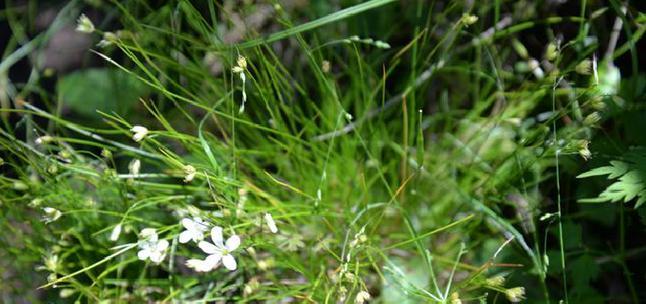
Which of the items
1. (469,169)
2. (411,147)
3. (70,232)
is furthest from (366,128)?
(70,232)

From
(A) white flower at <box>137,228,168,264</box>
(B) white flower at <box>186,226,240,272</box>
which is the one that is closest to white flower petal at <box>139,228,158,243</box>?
(A) white flower at <box>137,228,168,264</box>

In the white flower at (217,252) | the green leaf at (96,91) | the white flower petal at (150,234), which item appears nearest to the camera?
the white flower at (217,252)

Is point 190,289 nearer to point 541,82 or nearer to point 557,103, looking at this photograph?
point 541,82

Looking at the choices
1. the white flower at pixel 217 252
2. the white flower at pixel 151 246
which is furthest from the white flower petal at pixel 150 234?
the white flower at pixel 217 252

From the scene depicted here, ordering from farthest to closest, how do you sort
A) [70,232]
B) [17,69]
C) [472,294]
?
[17,69]
[472,294]
[70,232]

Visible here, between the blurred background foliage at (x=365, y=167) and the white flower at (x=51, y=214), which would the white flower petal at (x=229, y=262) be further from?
the white flower at (x=51, y=214)

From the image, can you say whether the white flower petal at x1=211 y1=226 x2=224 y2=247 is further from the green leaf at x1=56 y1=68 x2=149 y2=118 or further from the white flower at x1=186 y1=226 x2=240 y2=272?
the green leaf at x1=56 y1=68 x2=149 y2=118
